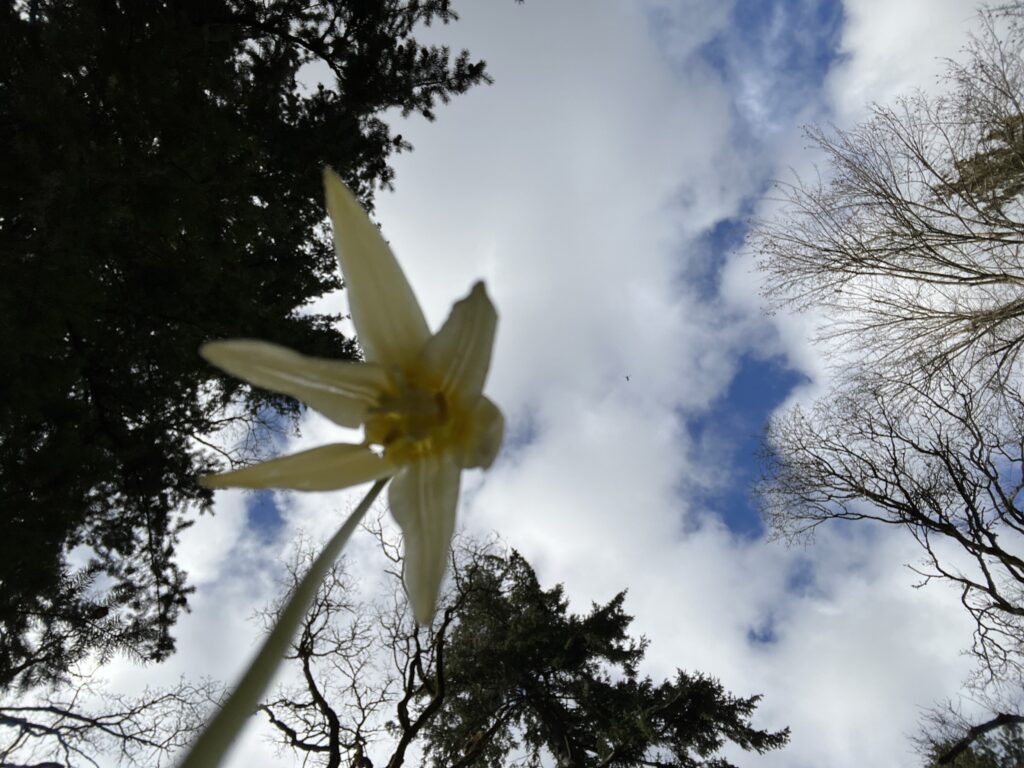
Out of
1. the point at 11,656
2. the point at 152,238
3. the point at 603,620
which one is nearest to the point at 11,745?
the point at 11,656

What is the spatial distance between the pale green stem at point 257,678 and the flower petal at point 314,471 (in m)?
0.16

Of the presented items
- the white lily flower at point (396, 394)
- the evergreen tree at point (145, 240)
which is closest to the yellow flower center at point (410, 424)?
the white lily flower at point (396, 394)

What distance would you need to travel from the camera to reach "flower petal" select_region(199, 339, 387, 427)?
629 mm

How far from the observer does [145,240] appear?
3271 mm

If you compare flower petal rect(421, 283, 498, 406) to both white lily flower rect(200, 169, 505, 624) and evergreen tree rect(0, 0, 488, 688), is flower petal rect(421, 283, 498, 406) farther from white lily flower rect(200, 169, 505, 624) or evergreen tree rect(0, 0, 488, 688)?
evergreen tree rect(0, 0, 488, 688)

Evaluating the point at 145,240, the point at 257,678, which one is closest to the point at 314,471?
the point at 257,678

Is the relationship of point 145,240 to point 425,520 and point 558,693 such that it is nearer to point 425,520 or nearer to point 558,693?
point 425,520

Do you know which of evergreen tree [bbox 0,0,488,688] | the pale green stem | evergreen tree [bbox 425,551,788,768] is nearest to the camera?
the pale green stem

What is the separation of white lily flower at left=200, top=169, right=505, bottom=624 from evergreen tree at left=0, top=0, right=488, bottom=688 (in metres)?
2.24

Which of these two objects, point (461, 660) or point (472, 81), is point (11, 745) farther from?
point (461, 660)

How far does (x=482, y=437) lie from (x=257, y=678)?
1.11ft

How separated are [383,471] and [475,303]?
0.66 feet

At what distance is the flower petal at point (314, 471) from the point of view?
60 cm

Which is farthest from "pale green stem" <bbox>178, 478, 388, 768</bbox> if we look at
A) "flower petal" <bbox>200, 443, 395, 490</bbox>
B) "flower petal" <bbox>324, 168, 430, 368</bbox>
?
"flower petal" <bbox>324, 168, 430, 368</bbox>
